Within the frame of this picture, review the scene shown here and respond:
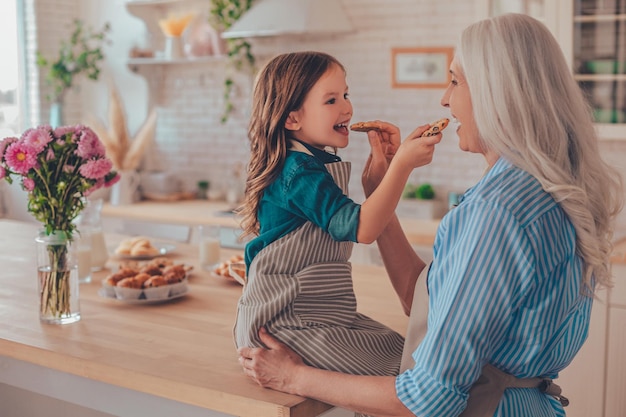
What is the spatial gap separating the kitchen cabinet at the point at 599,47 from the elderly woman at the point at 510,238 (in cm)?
272

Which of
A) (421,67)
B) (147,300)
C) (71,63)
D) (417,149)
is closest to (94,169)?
(147,300)

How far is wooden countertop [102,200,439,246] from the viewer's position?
479 cm

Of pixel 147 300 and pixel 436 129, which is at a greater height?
pixel 436 129

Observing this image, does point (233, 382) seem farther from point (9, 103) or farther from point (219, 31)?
point (9, 103)

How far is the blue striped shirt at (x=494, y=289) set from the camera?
153 cm

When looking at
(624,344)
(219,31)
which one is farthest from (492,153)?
(219,31)

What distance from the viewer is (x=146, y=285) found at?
2.64m

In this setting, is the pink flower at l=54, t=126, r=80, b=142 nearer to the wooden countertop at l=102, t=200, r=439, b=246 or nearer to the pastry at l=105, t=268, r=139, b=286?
the pastry at l=105, t=268, r=139, b=286

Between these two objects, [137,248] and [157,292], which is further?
[137,248]

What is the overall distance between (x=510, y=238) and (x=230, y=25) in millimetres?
4237

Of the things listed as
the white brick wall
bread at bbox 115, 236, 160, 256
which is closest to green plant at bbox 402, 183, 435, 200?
the white brick wall

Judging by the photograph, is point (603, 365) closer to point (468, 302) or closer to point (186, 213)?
point (468, 302)

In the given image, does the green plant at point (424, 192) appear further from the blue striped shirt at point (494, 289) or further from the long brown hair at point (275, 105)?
the blue striped shirt at point (494, 289)

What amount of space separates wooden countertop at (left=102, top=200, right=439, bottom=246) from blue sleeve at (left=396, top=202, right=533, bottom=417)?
2.89m
